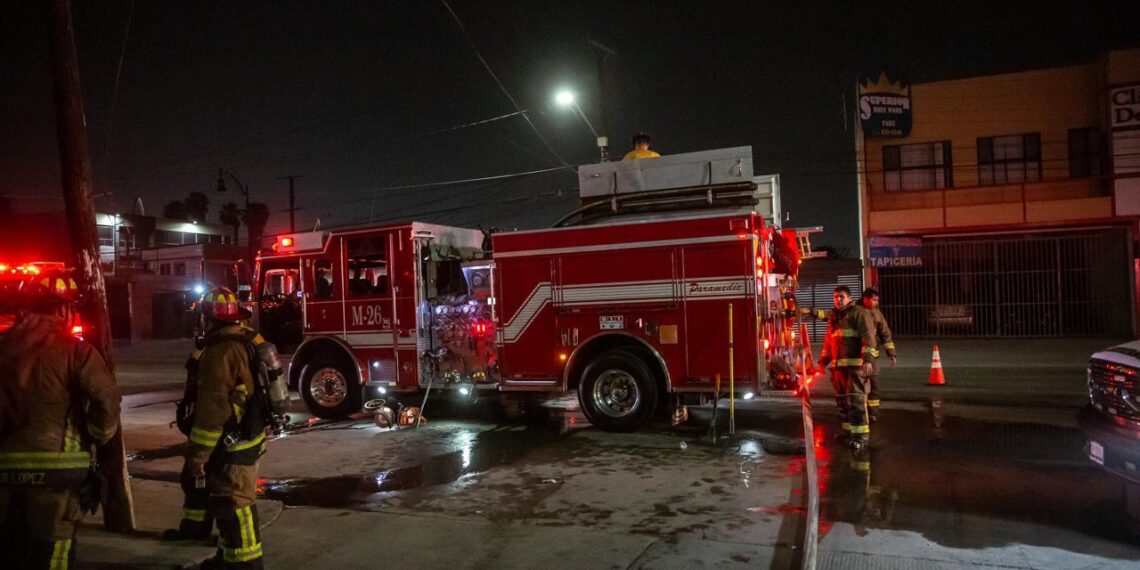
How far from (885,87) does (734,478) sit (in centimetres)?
1810

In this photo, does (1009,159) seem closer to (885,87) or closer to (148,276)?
(885,87)

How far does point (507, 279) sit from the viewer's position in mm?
9633

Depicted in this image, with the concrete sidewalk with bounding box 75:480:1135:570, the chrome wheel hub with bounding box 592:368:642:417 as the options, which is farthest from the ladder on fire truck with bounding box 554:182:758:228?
the concrete sidewalk with bounding box 75:480:1135:570

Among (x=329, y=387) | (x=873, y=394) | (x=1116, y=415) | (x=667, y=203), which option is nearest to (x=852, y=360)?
(x=873, y=394)

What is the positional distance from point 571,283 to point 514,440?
198 centimetres

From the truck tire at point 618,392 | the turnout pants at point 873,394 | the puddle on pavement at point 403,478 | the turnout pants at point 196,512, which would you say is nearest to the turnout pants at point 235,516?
the turnout pants at point 196,512

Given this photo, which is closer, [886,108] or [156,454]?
[156,454]

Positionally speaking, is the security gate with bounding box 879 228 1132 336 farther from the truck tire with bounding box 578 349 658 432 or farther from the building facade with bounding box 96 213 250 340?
the building facade with bounding box 96 213 250 340

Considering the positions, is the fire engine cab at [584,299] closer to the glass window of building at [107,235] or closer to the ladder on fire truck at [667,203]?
the ladder on fire truck at [667,203]

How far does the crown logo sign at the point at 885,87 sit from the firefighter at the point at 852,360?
14981 millimetres

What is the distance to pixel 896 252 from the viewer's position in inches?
855

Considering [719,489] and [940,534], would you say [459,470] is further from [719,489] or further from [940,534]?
[940,534]

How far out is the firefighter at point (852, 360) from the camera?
8094 millimetres

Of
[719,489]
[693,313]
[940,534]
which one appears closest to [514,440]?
[693,313]
